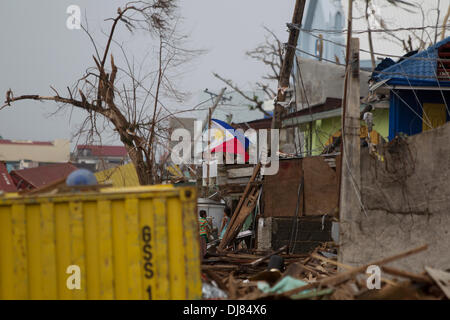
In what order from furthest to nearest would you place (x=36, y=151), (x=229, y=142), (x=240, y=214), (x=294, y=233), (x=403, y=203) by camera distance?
1. (x=36, y=151)
2. (x=229, y=142)
3. (x=240, y=214)
4. (x=294, y=233)
5. (x=403, y=203)

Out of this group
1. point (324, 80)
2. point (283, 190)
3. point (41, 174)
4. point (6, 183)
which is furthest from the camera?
point (41, 174)

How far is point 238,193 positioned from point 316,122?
855cm

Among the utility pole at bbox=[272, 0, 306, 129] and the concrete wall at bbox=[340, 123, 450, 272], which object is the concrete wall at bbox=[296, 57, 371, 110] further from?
the concrete wall at bbox=[340, 123, 450, 272]

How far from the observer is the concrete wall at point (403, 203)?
29.1 feet

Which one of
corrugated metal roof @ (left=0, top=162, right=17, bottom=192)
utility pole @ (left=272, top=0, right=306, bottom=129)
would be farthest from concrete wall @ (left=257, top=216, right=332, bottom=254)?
corrugated metal roof @ (left=0, top=162, right=17, bottom=192)

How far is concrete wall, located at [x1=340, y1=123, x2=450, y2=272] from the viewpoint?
8.87 metres

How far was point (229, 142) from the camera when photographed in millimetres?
17516

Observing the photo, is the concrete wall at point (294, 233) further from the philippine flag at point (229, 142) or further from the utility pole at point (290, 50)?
the philippine flag at point (229, 142)

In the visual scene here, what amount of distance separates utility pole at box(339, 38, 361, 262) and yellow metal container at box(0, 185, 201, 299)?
450 cm

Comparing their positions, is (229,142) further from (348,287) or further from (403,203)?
(348,287)

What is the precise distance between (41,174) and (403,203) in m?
23.1

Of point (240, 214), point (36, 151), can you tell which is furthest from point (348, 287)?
point (36, 151)

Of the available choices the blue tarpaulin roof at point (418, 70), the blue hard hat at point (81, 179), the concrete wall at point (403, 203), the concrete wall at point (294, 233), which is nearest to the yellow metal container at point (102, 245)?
the blue hard hat at point (81, 179)

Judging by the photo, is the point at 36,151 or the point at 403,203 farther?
the point at 36,151
